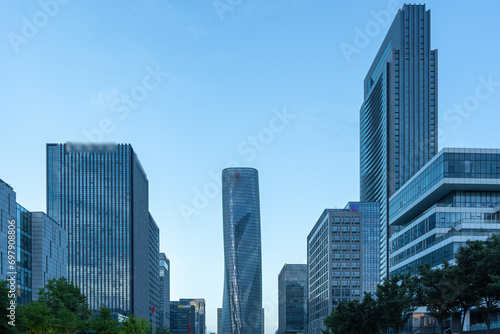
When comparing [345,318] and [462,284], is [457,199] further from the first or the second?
[462,284]

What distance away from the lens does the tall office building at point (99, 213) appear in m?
194

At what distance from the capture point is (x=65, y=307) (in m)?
67.1

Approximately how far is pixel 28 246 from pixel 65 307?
1345 inches

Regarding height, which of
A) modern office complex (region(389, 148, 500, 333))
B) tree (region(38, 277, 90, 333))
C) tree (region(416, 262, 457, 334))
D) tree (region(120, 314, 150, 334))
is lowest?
tree (region(120, 314, 150, 334))

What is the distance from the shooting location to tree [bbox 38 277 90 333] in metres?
59.4

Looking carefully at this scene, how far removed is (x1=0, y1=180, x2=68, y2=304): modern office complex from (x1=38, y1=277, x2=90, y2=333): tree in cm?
1410

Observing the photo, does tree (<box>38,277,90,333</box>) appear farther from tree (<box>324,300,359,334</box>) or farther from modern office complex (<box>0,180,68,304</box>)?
tree (<box>324,300,359,334</box>)

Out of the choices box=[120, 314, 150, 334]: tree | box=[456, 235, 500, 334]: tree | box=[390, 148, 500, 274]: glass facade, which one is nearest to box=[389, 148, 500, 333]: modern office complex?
box=[390, 148, 500, 274]: glass facade

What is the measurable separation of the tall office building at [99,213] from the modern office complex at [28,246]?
277 ft

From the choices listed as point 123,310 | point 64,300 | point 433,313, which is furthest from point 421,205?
point 123,310

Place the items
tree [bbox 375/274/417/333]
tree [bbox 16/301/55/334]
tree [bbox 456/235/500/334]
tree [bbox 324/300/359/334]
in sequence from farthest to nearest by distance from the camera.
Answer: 1. tree [bbox 324/300/359/334]
2. tree [bbox 375/274/417/333]
3. tree [bbox 16/301/55/334]
4. tree [bbox 456/235/500/334]

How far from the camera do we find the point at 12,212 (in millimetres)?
87312

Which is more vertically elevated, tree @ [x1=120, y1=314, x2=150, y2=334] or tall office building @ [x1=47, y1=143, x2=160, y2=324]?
tall office building @ [x1=47, y1=143, x2=160, y2=324]

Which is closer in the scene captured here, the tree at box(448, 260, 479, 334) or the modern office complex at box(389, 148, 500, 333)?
the tree at box(448, 260, 479, 334)
